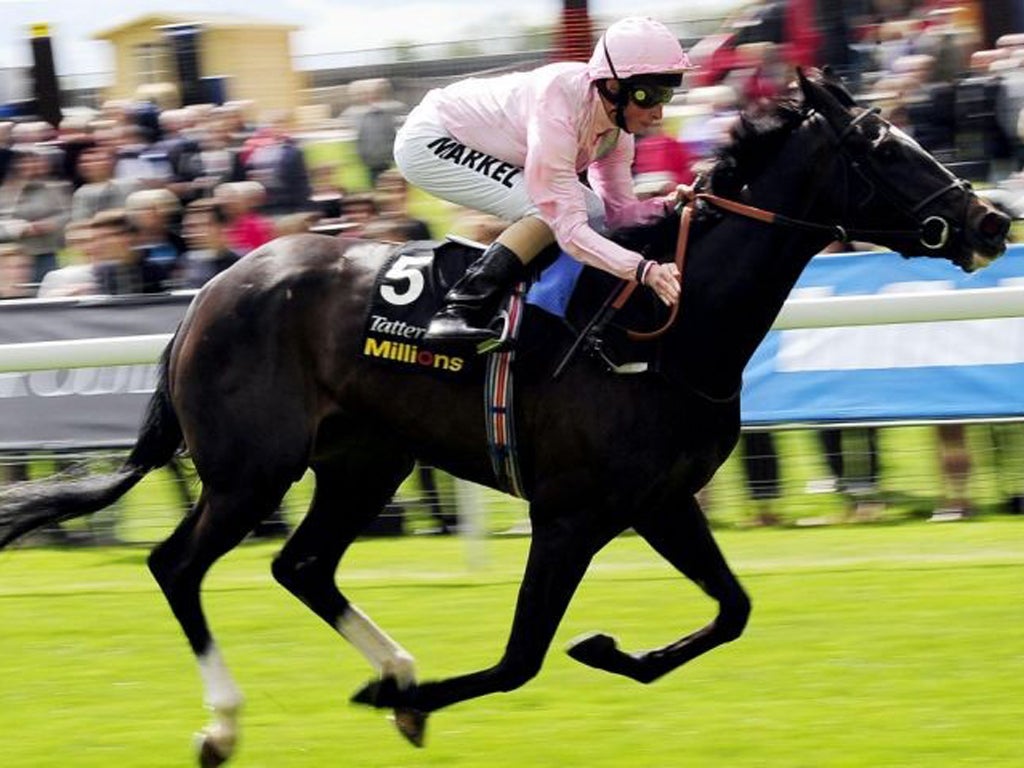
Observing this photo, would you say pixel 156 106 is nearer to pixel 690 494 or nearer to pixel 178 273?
pixel 178 273

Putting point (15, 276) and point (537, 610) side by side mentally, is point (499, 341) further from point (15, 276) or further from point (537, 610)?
point (15, 276)

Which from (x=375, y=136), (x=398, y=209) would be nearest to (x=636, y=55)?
(x=398, y=209)

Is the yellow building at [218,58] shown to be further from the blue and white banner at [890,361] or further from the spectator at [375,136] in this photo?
the blue and white banner at [890,361]

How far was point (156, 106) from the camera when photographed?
1281 cm

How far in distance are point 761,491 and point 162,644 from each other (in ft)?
9.28

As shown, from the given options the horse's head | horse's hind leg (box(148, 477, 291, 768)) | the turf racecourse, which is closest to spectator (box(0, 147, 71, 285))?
the turf racecourse

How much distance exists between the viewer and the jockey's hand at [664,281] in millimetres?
5191

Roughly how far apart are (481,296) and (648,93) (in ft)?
2.31

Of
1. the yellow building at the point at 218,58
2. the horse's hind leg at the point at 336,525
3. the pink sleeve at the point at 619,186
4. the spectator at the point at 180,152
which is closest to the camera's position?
the pink sleeve at the point at 619,186

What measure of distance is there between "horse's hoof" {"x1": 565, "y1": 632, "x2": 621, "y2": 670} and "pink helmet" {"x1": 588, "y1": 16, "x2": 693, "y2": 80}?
5.00 ft

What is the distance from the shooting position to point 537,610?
17.4 ft

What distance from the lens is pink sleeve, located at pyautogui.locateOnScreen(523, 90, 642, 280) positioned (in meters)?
5.28

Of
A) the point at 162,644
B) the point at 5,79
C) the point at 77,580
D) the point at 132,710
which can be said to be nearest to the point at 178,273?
the point at 77,580

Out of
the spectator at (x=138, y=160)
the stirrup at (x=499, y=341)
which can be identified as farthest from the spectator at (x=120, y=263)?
the stirrup at (x=499, y=341)
